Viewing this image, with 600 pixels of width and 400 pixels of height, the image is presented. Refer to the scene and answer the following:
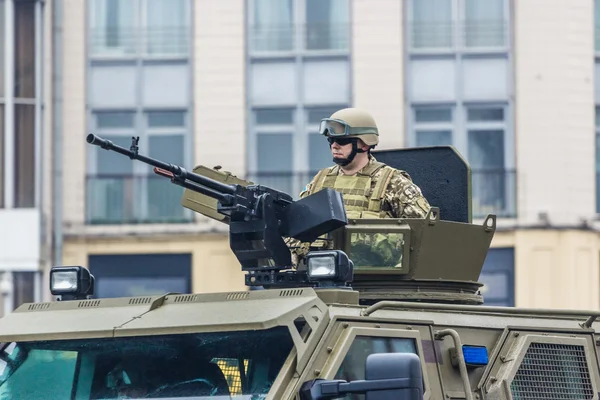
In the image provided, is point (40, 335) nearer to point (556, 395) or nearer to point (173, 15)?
point (556, 395)

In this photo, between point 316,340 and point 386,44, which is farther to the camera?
point 386,44

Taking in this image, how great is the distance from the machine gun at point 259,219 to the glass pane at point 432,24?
15.4 metres

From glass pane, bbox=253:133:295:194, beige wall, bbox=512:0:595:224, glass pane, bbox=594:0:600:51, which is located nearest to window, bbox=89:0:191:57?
glass pane, bbox=253:133:295:194

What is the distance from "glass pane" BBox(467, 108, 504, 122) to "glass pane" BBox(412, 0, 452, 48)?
105cm

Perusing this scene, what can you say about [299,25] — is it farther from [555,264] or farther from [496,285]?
[555,264]

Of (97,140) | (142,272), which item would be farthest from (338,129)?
(142,272)

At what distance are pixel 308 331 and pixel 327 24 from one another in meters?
16.6

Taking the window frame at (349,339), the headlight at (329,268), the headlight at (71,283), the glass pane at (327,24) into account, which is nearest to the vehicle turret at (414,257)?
the headlight at (329,268)

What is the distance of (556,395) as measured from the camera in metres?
7.51

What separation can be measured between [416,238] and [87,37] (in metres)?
16.0

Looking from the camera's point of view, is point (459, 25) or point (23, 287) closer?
point (23, 287)

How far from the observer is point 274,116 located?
23.2 metres

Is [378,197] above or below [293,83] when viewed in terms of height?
below

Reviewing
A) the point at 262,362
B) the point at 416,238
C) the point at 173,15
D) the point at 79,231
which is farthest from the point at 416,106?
the point at 262,362
